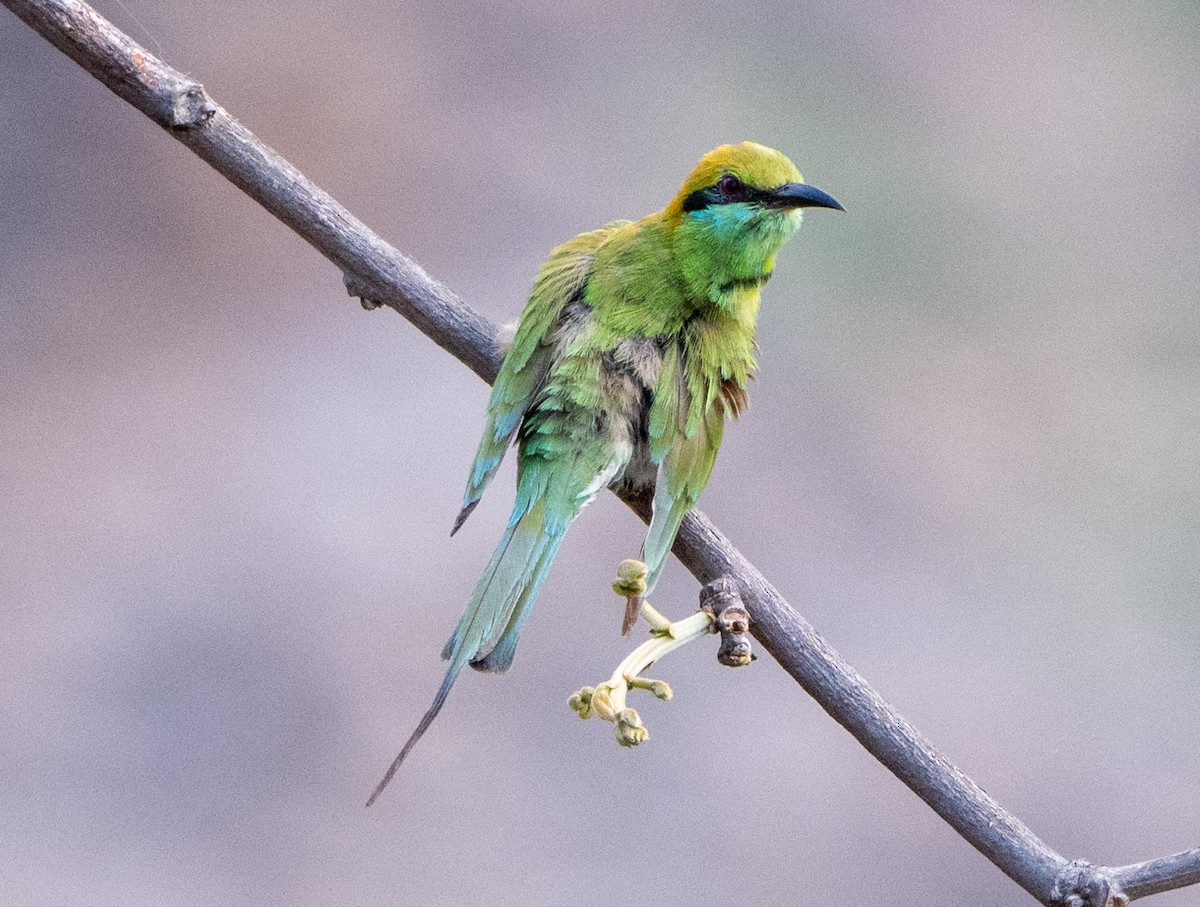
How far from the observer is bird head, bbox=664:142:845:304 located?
1800 millimetres

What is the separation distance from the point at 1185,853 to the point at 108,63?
53.7 inches

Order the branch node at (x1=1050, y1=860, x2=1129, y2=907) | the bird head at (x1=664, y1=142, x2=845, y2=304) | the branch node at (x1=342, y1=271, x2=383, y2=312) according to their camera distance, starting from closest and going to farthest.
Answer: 1. the branch node at (x1=1050, y1=860, x2=1129, y2=907)
2. the branch node at (x1=342, y1=271, x2=383, y2=312)
3. the bird head at (x1=664, y1=142, x2=845, y2=304)

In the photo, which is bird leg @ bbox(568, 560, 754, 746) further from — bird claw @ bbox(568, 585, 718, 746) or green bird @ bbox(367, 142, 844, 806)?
green bird @ bbox(367, 142, 844, 806)

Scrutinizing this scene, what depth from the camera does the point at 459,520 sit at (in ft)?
5.65

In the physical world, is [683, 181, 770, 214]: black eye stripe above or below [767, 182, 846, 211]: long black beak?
below

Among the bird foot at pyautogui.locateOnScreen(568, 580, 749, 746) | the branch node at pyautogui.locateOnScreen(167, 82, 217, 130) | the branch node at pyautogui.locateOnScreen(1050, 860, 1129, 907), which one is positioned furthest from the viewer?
the branch node at pyautogui.locateOnScreen(167, 82, 217, 130)

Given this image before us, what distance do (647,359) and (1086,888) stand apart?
851 millimetres

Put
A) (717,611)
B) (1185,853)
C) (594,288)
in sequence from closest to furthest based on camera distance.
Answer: (1185,853)
(717,611)
(594,288)

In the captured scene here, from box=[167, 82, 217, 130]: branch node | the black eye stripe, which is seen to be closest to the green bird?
the black eye stripe

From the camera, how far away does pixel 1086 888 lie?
1.34 m

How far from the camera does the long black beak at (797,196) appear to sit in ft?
5.76

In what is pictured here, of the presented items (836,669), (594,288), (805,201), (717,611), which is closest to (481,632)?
(717,611)

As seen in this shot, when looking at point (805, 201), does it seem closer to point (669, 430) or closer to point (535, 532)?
point (669, 430)

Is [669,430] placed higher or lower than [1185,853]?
higher
